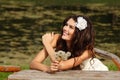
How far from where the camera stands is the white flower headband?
484 centimetres

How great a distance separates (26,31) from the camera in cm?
1574

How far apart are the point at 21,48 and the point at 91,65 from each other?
7.42m

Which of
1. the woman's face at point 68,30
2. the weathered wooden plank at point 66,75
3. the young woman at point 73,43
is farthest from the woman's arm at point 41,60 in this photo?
the woman's face at point 68,30

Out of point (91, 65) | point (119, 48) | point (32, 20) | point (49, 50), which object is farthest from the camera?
point (32, 20)

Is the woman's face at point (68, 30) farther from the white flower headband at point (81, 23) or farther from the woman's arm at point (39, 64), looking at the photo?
the woman's arm at point (39, 64)

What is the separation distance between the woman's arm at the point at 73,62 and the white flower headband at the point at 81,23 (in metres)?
0.26

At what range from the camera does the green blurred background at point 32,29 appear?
11.6 m

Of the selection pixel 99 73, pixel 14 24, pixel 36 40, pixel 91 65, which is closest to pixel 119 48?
pixel 36 40

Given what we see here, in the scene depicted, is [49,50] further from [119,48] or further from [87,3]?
[87,3]

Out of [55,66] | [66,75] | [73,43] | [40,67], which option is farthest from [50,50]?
[66,75]

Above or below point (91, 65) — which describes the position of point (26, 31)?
below

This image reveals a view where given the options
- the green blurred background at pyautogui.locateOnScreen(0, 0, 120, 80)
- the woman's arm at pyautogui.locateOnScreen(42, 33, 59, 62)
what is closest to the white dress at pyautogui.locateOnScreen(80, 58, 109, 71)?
the woman's arm at pyautogui.locateOnScreen(42, 33, 59, 62)

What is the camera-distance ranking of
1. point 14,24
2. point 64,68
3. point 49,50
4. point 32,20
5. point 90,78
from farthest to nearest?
point 32,20 < point 14,24 < point 49,50 < point 64,68 < point 90,78

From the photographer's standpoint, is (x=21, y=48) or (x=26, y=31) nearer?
(x=21, y=48)
